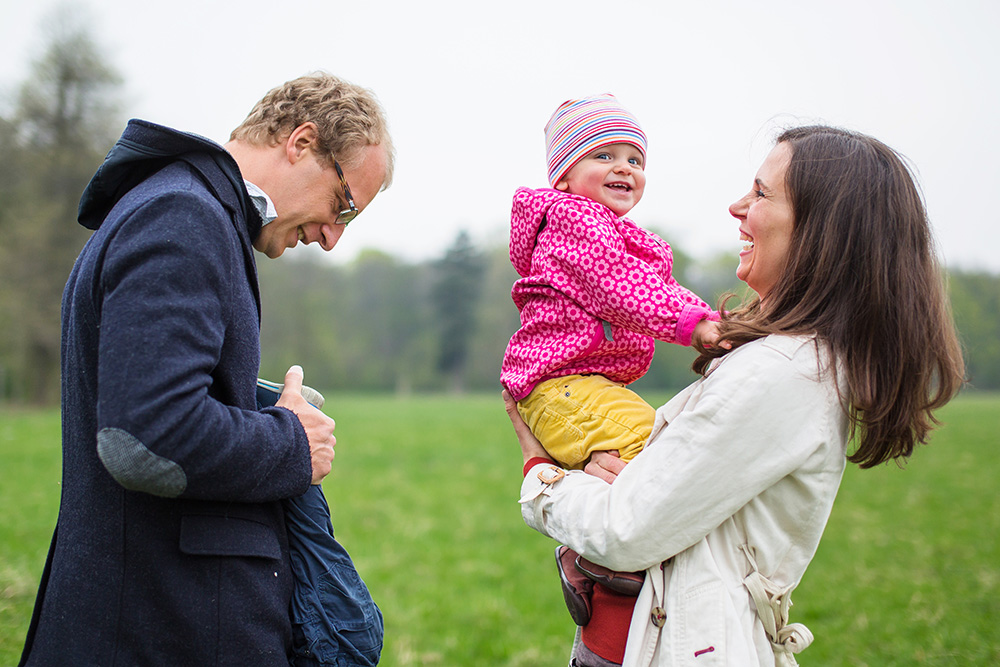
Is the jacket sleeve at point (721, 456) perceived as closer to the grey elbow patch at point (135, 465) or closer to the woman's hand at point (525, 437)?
the woman's hand at point (525, 437)

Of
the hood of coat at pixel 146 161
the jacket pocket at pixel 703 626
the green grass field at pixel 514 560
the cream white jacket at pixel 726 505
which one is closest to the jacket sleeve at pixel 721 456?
the cream white jacket at pixel 726 505

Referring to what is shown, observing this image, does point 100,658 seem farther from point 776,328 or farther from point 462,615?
point 462,615

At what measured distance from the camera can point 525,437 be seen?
2.58 metres

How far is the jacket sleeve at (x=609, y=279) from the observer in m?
2.29

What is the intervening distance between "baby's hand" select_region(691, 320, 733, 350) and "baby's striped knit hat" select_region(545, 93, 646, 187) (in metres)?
0.78

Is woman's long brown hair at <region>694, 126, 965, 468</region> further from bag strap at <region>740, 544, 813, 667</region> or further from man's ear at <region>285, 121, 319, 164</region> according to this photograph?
man's ear at <region>285, 121, 319, 164</region>

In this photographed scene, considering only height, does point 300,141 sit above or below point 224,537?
above

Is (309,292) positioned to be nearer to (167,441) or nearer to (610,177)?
(610,177)

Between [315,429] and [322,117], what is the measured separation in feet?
3.12

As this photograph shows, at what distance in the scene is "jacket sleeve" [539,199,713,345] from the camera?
229 cm

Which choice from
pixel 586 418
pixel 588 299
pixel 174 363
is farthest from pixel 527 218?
pixel 174 363

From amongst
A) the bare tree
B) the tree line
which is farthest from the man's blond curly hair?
the bare tree

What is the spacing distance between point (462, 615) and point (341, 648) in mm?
4631

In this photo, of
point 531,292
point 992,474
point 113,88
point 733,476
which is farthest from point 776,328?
point 113,88
